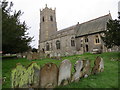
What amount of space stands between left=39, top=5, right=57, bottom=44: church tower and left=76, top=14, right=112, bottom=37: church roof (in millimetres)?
15481

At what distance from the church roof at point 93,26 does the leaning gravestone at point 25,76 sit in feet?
81.8

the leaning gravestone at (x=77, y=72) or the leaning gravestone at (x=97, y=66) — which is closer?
the leaning gravestone at (x=77, y=72)

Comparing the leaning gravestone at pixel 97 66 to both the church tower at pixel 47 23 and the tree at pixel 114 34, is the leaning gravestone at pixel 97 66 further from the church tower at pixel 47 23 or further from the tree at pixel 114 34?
the church tower at pixel 47 23

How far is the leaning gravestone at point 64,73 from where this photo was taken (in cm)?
398

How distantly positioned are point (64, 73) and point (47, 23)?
43515 mm

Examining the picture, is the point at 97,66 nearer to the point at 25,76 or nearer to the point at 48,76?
the point at 48,76

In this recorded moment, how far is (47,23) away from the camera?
152 ft

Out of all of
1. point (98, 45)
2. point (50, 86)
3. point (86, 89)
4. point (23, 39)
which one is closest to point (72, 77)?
point (86, 89)

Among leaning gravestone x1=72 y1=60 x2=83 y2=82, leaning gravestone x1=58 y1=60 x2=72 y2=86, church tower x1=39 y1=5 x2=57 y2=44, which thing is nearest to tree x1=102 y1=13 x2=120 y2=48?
leaning gravestone x1=72 y1=60 x2=83 y2=82

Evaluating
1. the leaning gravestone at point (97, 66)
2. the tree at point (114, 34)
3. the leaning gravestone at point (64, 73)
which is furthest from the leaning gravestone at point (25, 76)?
the tree at point (114, 34)

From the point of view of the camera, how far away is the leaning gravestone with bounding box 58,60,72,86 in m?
3.98

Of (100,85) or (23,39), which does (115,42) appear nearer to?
(100,85)

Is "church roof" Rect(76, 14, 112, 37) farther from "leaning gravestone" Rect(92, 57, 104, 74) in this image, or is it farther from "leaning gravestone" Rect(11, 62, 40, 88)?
"leaning gravestone" Rect(11, 62, 40, 88)

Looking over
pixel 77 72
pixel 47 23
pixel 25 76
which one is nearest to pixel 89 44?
pixel 47 23
